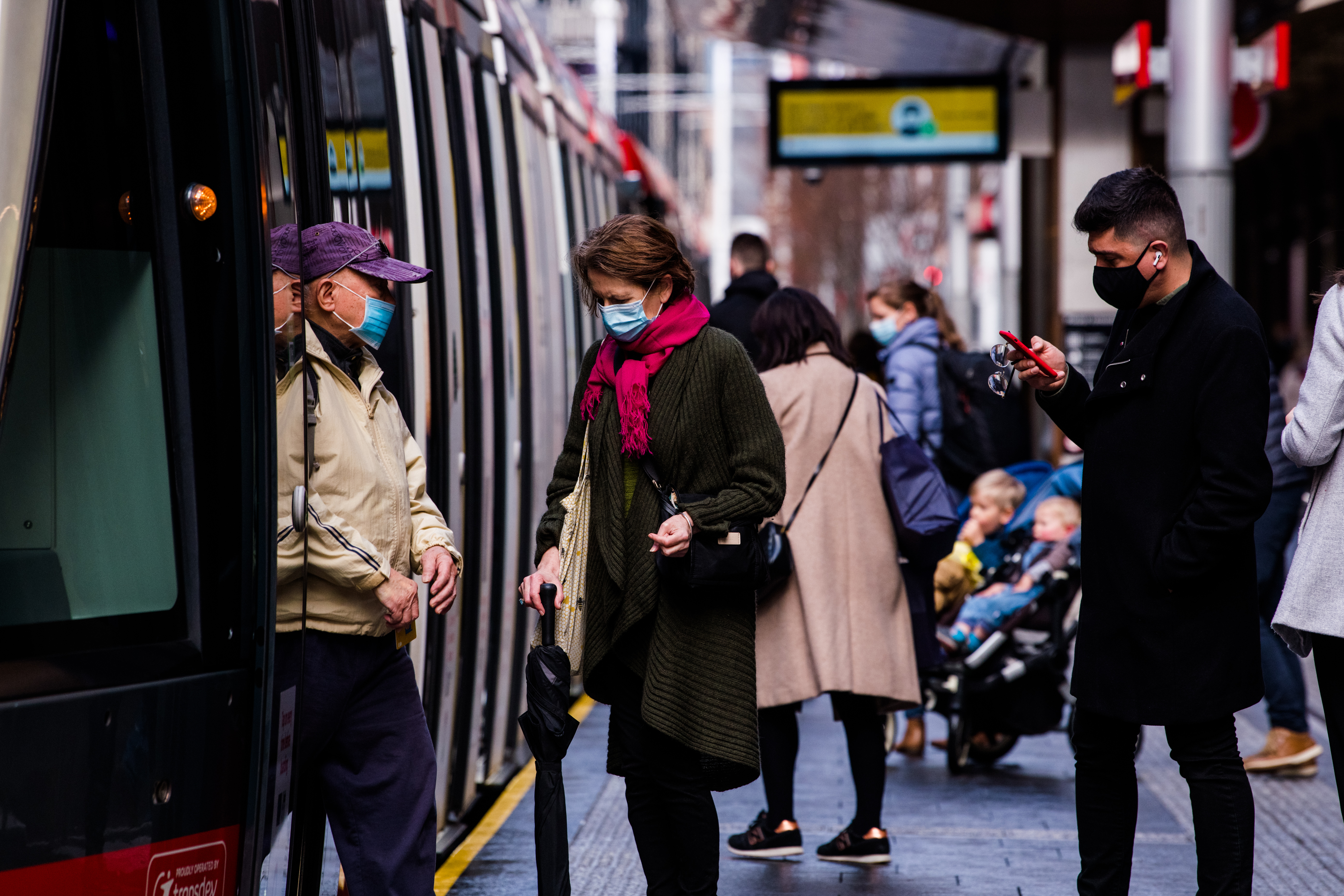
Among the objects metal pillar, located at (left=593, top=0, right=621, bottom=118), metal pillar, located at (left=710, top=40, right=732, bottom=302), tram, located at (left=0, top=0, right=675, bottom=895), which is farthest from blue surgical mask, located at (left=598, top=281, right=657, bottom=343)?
metal pillar, located at (left=710, top=40, right=732, bottom=302)

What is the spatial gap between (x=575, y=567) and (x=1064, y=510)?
3.49 metres

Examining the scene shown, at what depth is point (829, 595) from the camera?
546 cm

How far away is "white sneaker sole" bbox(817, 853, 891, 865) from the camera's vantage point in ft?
17.7

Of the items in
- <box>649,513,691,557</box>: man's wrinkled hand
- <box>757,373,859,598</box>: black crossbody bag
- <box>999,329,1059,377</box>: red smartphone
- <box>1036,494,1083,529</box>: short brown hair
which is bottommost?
<box>1036,494,1083,529</box>: short brown hair

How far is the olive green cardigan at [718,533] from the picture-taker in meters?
3.82

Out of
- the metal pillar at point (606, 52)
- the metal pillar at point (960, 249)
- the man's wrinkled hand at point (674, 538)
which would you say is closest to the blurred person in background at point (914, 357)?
the man's wrinkled hand at point (674, 538)

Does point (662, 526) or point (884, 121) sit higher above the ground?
point (884, 121)

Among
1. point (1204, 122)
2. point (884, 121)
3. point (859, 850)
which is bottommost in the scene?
point (859, 850)

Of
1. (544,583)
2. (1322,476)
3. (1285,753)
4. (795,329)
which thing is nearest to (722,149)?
(1285,753)

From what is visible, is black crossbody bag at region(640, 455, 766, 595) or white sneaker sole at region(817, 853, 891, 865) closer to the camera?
black crossbody bag at region(640, 455, 766, 595)

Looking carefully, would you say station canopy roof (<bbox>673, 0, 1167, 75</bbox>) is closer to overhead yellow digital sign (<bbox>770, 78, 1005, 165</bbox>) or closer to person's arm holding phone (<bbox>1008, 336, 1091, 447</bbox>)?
overhead yellow digital sign (<bbox>770, 78, 1005, 165</bbox>)

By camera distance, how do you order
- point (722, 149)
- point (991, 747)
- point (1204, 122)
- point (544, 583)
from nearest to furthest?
point (544, 583) < point (991, 747) < point (1204, 122) < point (722, 149)

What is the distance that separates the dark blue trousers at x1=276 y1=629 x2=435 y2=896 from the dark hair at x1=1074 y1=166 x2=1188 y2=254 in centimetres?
182

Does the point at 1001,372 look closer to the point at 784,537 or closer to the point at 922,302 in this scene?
the point at 784,537
